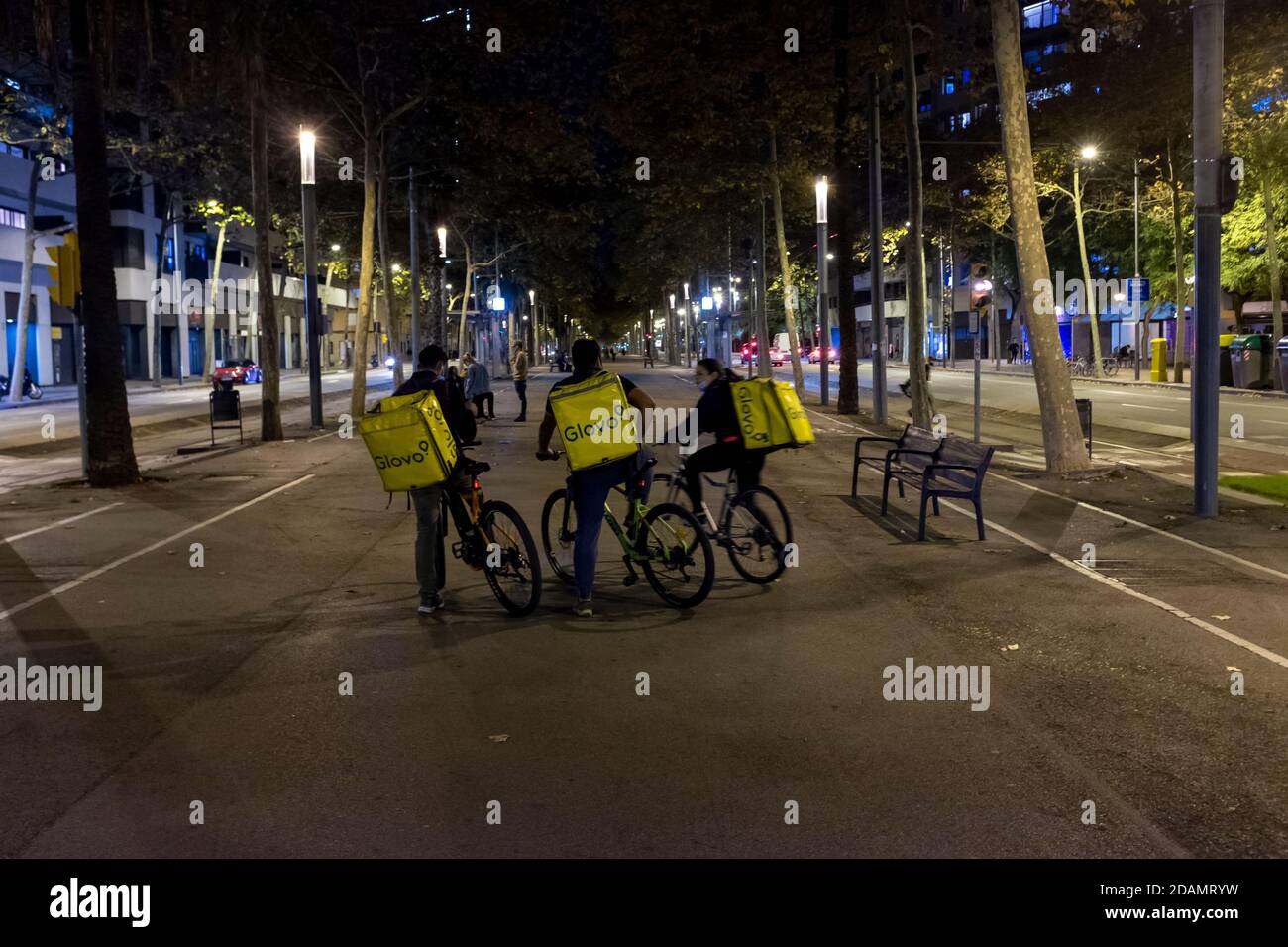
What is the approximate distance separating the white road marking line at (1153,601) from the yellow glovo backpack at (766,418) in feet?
8.28

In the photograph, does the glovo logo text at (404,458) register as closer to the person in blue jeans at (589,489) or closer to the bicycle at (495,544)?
the bicycle at (495,544)

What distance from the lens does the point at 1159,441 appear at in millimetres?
23109

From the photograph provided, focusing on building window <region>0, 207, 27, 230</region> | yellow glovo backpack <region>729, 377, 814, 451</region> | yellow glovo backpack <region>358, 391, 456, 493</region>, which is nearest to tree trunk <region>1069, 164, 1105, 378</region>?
yellow glovo backpack <region>729, 377, 814, 451</region>

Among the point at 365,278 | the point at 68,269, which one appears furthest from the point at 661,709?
the point at 365,278

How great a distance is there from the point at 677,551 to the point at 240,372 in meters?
56.5

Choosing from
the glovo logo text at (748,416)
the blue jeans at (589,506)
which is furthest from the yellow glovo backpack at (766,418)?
the blue jeans at (589,506)

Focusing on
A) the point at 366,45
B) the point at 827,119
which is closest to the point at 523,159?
the point at 366,45

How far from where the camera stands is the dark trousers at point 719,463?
33.0 feet

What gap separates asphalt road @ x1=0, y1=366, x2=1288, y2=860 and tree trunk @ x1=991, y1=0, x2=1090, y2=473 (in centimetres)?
474

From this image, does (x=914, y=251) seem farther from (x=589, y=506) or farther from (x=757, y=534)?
(x=589, y=506)

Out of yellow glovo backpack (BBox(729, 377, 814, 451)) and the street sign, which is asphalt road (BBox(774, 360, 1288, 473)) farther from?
yellow glovo backpack (BBox(729, 377, 814, 451))
